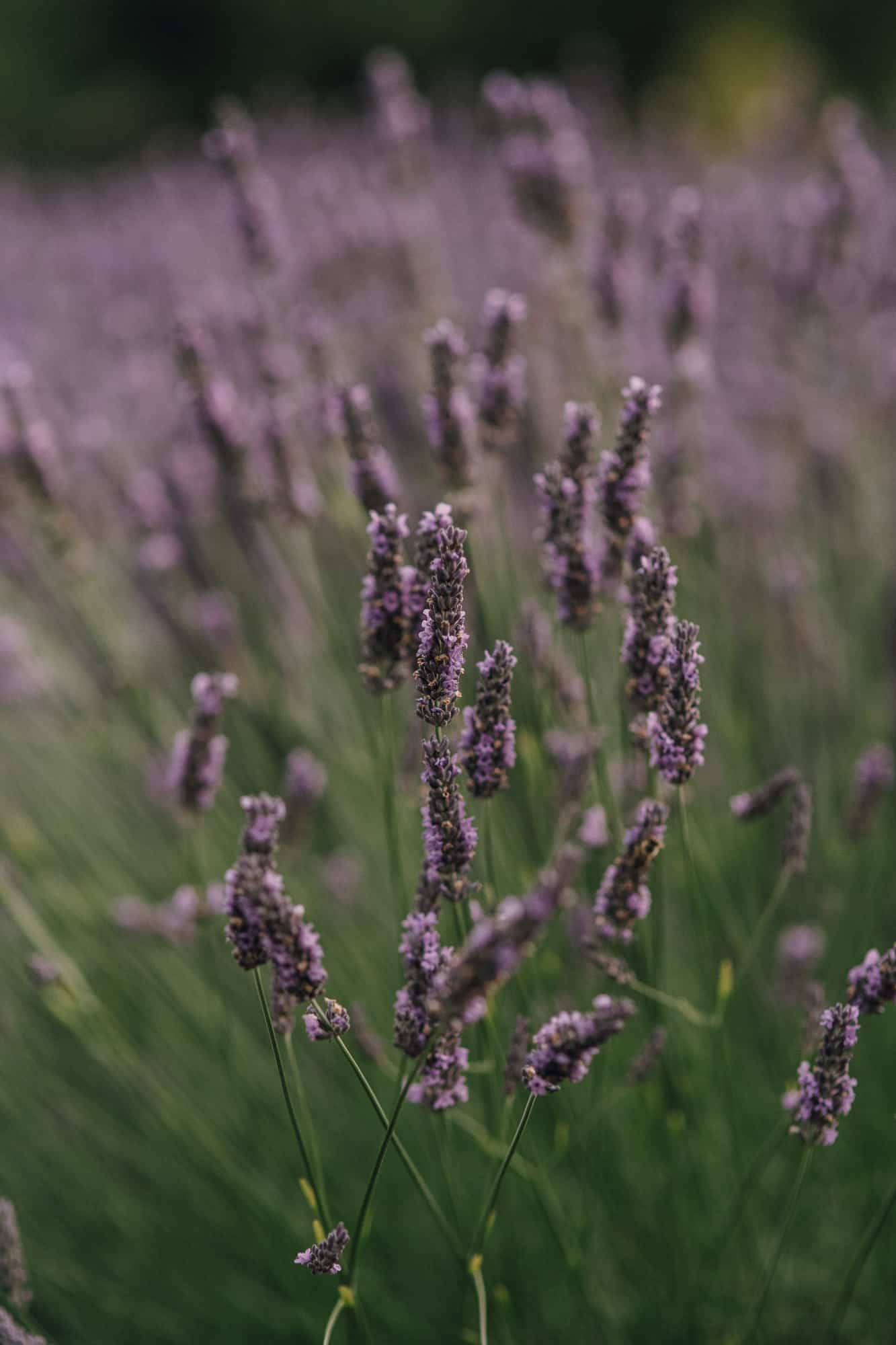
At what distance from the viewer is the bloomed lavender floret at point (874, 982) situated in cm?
98

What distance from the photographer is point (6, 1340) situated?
990 mm

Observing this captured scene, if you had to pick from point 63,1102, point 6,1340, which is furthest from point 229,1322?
point 6,1340

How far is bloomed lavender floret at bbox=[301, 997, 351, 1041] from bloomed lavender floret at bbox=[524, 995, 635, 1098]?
17cm

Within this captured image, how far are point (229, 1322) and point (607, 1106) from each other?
962mm

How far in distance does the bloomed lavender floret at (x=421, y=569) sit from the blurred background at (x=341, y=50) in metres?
7.89

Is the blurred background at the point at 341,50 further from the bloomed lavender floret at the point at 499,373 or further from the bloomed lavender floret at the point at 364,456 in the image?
the bloomed lavender floret at the point at 364,456

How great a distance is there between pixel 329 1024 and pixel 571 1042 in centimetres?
21

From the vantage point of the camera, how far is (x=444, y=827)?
0.96 metres

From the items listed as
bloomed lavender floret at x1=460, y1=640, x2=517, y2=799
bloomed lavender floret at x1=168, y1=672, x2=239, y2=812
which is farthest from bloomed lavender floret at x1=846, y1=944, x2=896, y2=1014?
bloomed lavender floret at x1=168, y1=672, x2=239, y2=812

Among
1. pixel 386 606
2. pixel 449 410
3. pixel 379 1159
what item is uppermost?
pixel 449 410

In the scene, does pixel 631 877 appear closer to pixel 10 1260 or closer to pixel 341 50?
pixel 10 1260

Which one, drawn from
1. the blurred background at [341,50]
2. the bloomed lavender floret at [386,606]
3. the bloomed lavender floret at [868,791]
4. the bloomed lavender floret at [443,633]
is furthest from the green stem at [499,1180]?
the blurred background at [341,50]

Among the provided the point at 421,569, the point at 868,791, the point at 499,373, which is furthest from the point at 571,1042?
the point at 499,373

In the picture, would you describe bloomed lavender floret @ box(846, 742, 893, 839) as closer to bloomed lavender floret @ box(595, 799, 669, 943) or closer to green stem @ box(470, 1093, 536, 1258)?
bloomed lavender floret @ box(595, 799, 669, 943)
